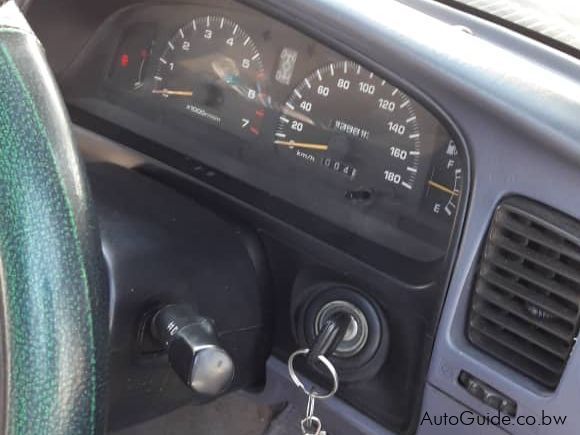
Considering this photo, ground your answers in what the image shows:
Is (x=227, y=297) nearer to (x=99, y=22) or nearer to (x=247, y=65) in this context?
(x=247, y=65)

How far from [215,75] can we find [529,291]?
88cm

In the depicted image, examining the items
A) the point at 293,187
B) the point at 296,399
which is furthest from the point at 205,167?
the point at 296,399

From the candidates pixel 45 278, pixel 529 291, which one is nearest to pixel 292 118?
pixel 529 291

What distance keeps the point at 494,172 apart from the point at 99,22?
111 cm

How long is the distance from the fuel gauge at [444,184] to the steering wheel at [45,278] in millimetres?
751

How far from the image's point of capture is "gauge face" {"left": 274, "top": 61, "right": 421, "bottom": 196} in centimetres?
146

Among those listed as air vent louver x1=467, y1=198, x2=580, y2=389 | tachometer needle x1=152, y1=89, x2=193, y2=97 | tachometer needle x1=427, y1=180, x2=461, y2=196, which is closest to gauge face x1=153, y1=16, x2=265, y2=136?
tachometer needle x1=152, y1=89, x2=193, y2=97

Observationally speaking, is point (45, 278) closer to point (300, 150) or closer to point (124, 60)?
point (300, 150)

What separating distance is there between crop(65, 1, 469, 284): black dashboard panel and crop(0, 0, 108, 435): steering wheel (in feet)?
1.73

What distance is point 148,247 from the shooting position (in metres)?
1.31

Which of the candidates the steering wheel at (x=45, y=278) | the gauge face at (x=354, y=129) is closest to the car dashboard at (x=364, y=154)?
the gauge face at (x=354, y=129)

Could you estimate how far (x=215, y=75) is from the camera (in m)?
1.75

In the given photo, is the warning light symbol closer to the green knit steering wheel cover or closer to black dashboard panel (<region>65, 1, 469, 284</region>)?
black dashboard panel (<region>65, 1, 469, 284</region>)

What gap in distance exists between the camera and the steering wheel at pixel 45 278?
2.37 feet
